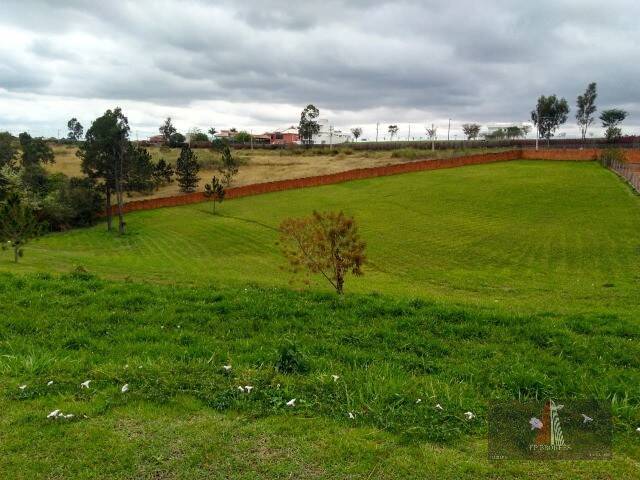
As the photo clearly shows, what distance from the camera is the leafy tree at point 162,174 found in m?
67.8

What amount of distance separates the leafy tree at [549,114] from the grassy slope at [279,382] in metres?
97.8

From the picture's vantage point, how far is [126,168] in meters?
52.5

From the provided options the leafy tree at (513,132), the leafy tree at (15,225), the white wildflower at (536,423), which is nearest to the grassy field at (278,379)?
the white wildflower at (536,423)

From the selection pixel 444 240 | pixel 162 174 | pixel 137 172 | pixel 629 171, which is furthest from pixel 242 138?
pixel 444 240

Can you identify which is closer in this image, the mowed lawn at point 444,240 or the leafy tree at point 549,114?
the mowed lawn at point 444,240

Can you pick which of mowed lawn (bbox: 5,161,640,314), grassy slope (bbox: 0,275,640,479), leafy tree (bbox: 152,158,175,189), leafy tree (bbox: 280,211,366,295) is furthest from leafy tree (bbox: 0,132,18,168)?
grassy slope (bbox: 0,275,640,479)

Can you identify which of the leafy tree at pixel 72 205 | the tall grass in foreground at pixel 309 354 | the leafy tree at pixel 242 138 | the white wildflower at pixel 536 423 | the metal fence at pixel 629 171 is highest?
the leafy tree at pixel 242 138

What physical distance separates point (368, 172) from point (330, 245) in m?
51.1

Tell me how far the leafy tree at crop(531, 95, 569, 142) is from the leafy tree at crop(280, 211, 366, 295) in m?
93.9

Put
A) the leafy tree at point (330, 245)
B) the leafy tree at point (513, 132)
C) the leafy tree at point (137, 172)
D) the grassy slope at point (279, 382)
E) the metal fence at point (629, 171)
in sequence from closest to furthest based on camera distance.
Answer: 1. the grassy slope at point (279, 382)
2. the leafy tree at point (330, 245)
3. the metal fence at point (629, 171)
4. the leafy tree at point (137, 172)
5. the leafy tree at point (513, 132)

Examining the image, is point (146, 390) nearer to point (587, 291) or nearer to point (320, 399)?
point (320, 399)

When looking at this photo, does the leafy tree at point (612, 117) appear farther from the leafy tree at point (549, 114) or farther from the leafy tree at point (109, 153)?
the leafy tree at point (109, 153)

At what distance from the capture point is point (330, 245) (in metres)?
11.2

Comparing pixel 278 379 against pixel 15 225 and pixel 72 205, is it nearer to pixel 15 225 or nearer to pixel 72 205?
pixel 15 225
